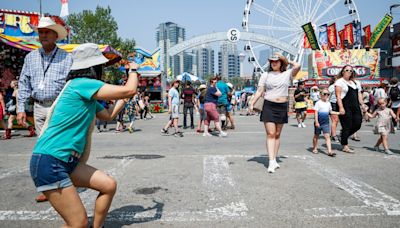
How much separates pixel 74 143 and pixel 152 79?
2180cm

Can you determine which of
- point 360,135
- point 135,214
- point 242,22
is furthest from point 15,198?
point 242,22

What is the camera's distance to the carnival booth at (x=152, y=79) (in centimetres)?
2308

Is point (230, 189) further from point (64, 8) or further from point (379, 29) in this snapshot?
point (379, 29)

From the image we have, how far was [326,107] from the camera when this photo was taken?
677 cm

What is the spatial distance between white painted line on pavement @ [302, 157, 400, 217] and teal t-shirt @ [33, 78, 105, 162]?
2.36 meters

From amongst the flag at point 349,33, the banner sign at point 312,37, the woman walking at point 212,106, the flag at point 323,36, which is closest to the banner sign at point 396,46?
the flag at point 349,33

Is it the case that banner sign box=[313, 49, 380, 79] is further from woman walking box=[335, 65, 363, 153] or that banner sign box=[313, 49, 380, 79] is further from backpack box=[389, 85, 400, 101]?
woman walking box=[335, 65, 363, 153]

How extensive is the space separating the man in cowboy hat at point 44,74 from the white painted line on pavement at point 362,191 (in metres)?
3.14

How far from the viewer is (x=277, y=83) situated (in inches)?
206

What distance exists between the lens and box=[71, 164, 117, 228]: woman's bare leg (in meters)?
2.38

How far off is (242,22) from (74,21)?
69.9ft

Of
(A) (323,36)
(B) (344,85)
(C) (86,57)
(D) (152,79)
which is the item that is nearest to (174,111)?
(B) (344,85)

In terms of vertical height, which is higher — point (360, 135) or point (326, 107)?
point (326, 107)

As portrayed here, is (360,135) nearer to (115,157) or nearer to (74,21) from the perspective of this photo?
(115,157)
